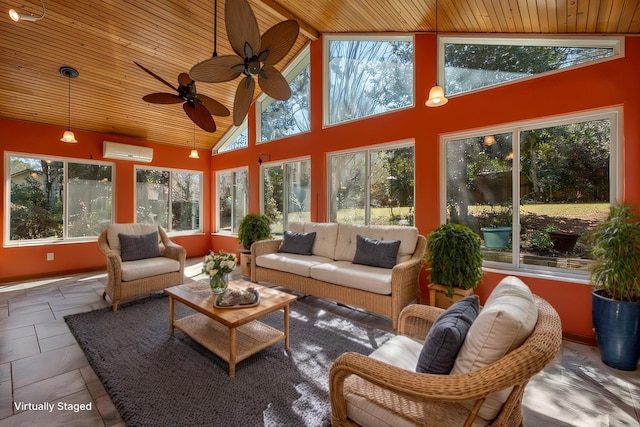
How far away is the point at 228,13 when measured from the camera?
1.90 meters

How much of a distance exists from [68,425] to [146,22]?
14.5 ft

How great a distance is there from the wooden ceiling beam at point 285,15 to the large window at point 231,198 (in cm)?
298

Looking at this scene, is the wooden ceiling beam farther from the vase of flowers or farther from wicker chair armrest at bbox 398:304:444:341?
wicker chair armrest at bbox 398:304:444:341

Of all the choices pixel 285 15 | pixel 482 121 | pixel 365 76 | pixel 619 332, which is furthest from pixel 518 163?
pixel 285 15

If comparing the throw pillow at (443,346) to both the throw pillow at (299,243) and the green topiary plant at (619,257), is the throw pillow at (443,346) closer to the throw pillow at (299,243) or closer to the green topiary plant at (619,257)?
the green topiary plant at (619,257)

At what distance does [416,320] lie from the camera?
1924mm

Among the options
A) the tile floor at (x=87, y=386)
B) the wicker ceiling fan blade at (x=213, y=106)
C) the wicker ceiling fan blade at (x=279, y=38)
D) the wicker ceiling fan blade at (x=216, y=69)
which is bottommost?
the tile floor at (x=87, y=386)

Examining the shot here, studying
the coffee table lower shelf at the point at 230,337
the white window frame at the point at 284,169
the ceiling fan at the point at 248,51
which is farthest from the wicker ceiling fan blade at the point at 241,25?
the white window frame at the point at 284,169

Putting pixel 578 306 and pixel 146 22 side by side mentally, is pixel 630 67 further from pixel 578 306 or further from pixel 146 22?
pixel 146 22

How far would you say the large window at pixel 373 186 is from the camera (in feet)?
12.9

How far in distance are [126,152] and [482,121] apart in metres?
6.05

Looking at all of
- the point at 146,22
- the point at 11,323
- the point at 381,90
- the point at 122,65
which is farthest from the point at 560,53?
the point at 11,323

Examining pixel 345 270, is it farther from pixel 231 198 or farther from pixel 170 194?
pixel 170 194

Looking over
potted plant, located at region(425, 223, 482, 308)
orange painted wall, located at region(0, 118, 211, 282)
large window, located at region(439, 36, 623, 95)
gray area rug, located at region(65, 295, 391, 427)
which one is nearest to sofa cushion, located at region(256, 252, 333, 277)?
gray area rug, located at region(65, 295, 391, 427)
